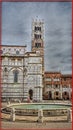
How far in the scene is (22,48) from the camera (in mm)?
32438

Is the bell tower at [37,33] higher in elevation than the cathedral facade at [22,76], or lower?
higher

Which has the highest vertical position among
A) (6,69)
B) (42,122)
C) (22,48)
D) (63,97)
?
(22,48)

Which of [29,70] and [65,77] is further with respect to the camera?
[65,77]

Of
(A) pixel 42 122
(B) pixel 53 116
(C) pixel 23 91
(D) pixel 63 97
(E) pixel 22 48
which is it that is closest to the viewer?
(A) pixel 42 122

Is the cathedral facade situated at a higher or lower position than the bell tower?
lower

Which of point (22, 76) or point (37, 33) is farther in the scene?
point (37, 33)

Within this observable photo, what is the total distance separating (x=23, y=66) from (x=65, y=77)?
10243 millimetres

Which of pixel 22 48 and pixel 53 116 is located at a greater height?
pixel 22 48

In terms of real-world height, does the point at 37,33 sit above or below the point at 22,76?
above

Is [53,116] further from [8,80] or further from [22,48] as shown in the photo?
[22,48]

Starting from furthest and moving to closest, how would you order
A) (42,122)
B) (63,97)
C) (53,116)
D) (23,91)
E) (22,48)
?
(63,97) < (22,48) < (23,91) < (53,116) < (42,122)

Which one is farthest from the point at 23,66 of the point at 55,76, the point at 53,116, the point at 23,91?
the point at 53,116

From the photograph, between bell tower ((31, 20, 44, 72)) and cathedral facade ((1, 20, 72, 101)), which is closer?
cathedral facade ((1, 20, 72, 101))

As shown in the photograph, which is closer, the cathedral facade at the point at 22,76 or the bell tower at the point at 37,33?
the cathedral facade at the point at 22,76
